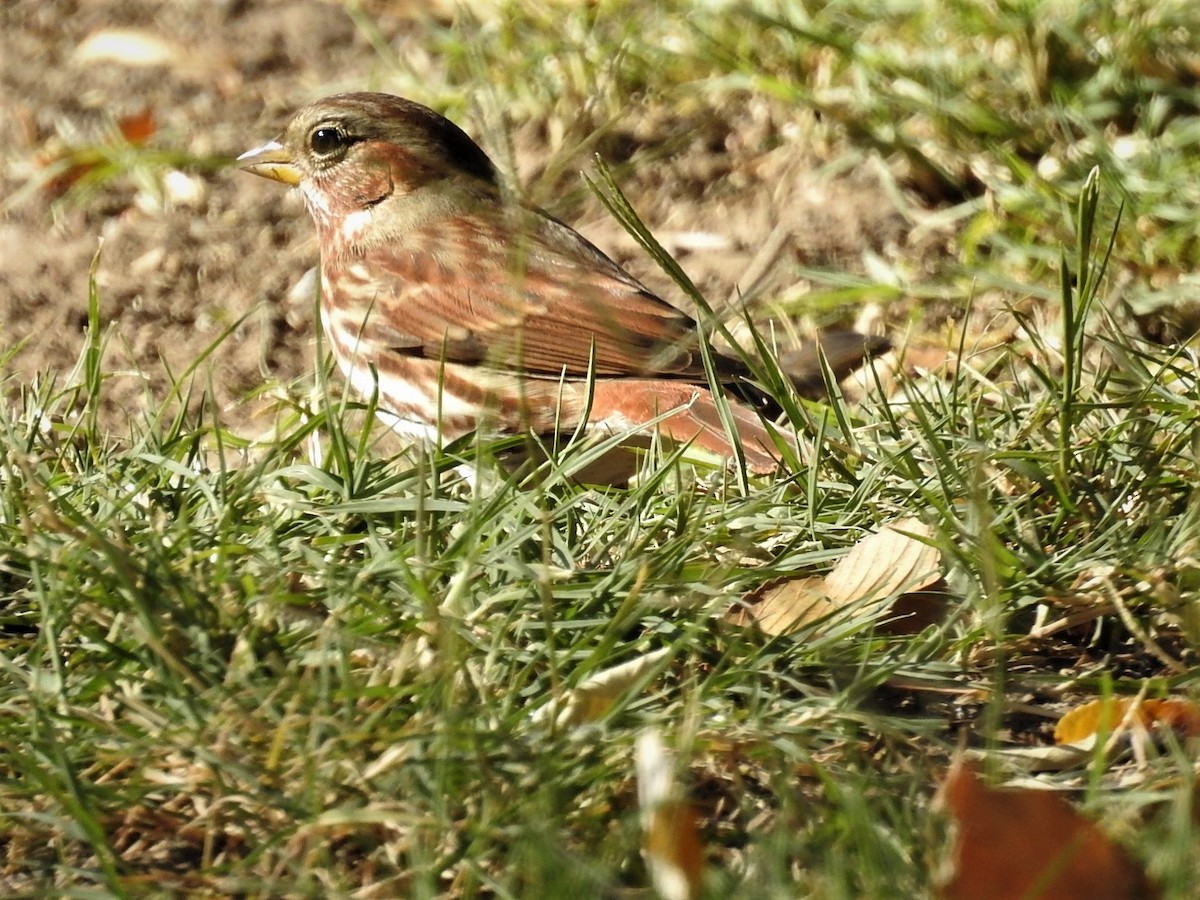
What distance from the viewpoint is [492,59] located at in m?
6.18

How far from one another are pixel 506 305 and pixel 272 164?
115 cm

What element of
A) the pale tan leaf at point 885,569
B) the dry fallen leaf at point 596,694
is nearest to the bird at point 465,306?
the pale tan leaf at point 885,569

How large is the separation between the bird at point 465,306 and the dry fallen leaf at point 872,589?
70 centimetres

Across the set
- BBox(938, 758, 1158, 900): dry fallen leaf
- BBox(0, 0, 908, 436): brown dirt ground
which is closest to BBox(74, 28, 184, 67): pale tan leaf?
BBox(0, 0, 908, 436): brown dirt ground

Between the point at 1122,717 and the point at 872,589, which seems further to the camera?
the point at 872,589

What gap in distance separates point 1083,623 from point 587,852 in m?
1.21

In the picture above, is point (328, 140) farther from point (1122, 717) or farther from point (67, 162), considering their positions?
point (1122, 717)

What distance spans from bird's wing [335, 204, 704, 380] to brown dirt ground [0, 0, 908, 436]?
1.14ft

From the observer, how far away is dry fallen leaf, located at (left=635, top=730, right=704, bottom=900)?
2.35 metres

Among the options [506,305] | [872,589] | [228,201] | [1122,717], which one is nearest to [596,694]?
[872,589]

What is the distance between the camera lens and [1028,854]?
7.53 feet

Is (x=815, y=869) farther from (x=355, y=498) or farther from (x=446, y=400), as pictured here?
(x=446, y=400)

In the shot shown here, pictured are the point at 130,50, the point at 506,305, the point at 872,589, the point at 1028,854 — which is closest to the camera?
the point at 1028,854

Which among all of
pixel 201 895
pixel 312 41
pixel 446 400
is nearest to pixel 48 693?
pixel 201 895
